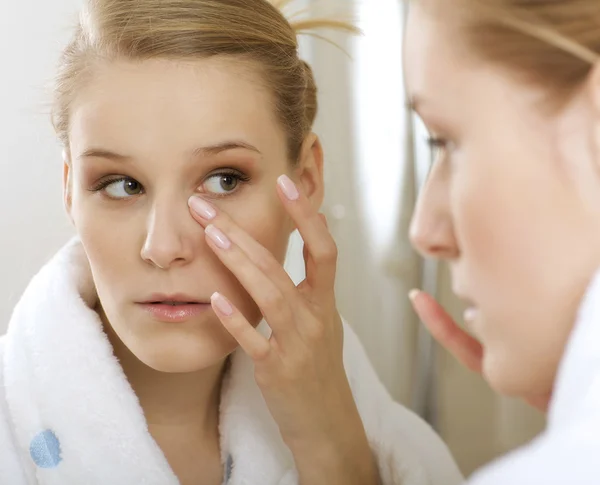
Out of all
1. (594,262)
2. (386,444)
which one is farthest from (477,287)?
(386,444)

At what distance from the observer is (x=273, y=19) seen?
74 centimetres

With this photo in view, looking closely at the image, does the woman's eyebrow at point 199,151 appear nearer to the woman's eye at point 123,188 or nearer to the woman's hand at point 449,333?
the woman's eye at point 123,188

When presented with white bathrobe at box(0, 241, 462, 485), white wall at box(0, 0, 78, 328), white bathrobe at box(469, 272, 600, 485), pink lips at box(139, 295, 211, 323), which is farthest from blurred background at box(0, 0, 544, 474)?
white bathrobe at box(469, 272, 600, 485)

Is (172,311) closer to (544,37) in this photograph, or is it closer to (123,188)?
(123,188)

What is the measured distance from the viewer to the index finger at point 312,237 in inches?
27.1

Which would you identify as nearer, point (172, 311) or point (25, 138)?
point (172, 311)

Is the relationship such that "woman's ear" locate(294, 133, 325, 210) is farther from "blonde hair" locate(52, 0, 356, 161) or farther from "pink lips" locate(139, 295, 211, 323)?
"pink lips" locate(139, 295, 211, 323)

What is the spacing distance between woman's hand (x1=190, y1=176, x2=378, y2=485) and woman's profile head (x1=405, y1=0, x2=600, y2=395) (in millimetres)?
257

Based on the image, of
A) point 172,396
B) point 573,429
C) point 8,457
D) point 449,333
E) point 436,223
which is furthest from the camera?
point 172,396

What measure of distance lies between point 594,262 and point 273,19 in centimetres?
46

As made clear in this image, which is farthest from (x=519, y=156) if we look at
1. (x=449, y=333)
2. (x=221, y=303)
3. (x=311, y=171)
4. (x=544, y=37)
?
(x=311, y=171)

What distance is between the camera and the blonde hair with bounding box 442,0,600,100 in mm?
382

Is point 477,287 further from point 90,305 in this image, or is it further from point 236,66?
point 90,305

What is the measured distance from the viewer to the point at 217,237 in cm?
65
